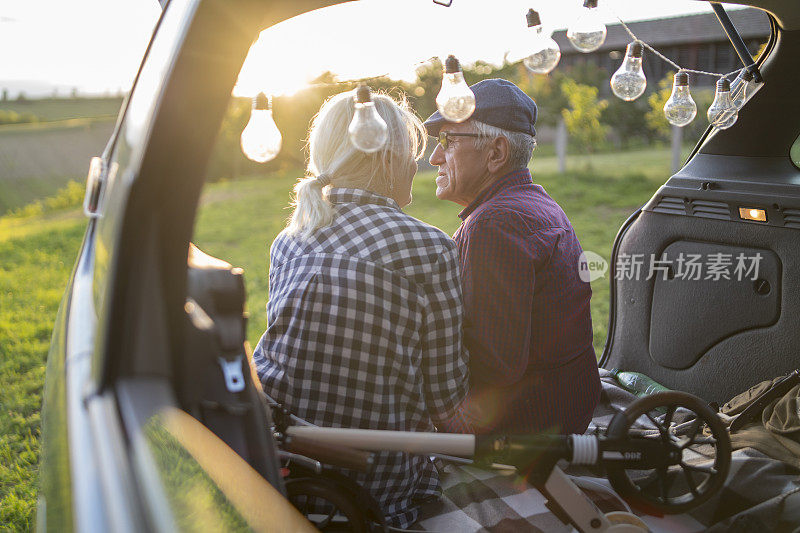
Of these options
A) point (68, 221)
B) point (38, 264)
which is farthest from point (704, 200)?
point (68, 221)

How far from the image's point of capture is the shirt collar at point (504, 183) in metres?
2.46

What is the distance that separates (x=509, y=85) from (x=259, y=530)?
1960mm

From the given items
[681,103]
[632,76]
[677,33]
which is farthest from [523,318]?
[677,33]

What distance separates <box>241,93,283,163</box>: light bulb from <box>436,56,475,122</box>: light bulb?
41 centimetres

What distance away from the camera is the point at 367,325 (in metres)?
1.75

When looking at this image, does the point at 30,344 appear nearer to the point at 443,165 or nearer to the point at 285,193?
the point at 443,165

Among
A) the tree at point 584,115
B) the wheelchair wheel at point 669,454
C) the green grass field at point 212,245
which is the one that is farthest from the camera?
the tree at point 584,115

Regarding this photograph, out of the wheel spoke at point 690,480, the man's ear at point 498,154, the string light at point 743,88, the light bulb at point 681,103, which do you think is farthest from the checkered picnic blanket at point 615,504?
the string light at point 743,88

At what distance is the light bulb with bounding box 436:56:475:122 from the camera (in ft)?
5.45

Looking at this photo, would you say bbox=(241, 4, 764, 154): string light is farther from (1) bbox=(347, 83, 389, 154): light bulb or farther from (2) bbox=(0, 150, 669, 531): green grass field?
(2) bbox=(0, 150, 669, 531): green grass field

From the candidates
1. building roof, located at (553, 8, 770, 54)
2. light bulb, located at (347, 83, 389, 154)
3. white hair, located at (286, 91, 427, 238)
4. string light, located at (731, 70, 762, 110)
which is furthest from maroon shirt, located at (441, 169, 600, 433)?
building roof, located at (553, 8, 770, 54)

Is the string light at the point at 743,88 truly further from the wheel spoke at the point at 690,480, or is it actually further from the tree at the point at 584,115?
the tree at the point at 584,115

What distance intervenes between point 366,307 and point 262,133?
495 mm

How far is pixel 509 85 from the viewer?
2.46 metres
